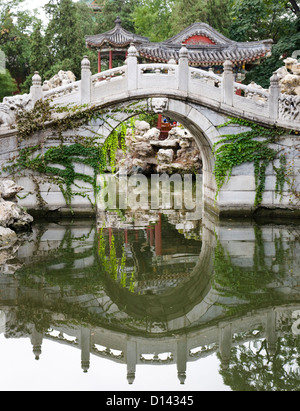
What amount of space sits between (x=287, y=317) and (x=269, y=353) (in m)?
0.88

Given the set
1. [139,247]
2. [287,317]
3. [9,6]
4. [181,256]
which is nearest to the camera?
[287,317]

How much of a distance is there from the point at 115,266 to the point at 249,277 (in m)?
2.01

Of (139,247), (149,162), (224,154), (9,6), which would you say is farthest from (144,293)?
(9,6)

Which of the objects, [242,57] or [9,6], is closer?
[242,57]

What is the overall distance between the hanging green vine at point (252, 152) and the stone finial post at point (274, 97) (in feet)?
1.15

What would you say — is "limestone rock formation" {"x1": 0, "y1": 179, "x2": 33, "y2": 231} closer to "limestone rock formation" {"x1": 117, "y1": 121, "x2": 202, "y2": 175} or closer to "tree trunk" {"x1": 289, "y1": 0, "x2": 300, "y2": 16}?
"limestone rock formation" {"x1": 117, "y1": 121, "x2": 202, "y2": 175}

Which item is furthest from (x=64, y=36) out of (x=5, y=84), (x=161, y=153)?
(x=161, y=153)

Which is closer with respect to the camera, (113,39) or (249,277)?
(249,277)

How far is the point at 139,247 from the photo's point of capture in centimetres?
917

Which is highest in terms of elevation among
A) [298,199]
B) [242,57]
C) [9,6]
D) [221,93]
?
[9,6]

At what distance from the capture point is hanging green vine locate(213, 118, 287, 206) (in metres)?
11.4

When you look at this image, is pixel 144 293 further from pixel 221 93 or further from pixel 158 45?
pixel 158 45

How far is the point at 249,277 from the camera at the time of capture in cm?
721

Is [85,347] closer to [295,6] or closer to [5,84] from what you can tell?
[5,84]
